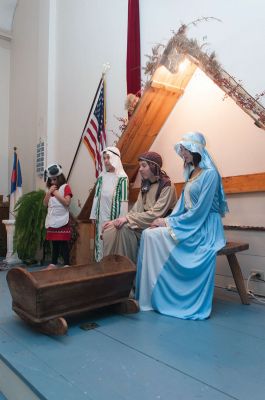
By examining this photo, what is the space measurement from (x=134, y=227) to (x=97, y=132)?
200cm

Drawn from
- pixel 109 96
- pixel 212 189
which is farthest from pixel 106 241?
pixel 109 96

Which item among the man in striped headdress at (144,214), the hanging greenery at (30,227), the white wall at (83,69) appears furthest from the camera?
the hanging greenery at (30,227)

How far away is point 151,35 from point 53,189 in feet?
6.69

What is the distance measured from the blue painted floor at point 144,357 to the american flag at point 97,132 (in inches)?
98.0

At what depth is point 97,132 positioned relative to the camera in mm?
4484

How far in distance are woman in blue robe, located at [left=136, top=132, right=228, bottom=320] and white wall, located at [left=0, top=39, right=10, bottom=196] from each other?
493cm

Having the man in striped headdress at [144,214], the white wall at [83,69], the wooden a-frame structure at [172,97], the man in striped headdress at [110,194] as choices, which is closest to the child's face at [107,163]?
the man in striped headdress at [110,194]

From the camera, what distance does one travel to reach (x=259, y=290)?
2.75m

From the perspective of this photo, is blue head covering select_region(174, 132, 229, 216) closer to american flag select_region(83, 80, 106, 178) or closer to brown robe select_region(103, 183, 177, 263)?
brown robe select_region(103, 183, 177, 263)

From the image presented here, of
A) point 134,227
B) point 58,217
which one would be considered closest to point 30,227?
point 58,217

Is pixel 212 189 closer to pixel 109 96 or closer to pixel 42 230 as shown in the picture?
pixel 109 96

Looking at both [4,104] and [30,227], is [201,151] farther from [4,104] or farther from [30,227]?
[4,104]

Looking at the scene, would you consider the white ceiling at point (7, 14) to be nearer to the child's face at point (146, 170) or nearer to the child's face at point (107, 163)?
the child's face at point (107, 163)

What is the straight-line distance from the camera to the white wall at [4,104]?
6723mm
